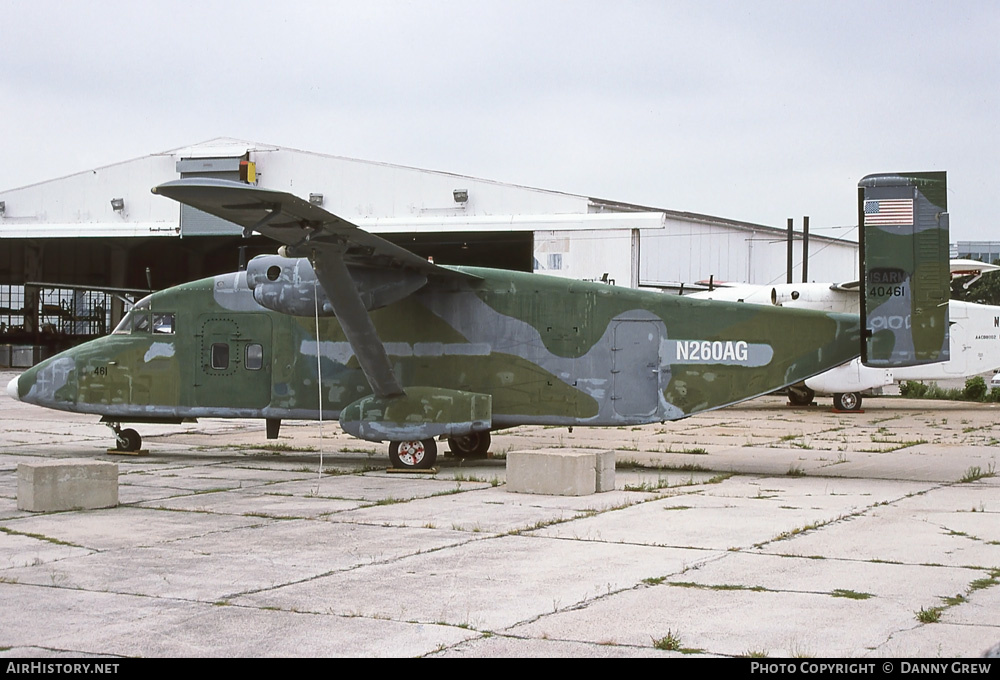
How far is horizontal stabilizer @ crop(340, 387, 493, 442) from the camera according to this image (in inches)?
605

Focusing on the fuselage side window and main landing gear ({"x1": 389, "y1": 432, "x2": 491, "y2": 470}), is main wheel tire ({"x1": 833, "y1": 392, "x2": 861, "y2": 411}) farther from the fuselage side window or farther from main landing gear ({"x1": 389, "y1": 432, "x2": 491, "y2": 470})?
the fuselage side window

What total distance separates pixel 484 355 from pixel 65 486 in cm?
651

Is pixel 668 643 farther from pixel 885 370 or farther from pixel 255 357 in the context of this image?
pixel 885 370

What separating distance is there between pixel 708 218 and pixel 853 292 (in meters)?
14.9

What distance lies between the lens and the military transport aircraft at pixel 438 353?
15.3 m

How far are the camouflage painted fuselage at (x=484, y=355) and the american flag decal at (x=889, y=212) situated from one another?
161 centimetres

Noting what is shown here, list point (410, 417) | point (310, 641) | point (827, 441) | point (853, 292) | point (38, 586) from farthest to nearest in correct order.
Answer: point (853, 292), point (827, 441), point (410, 417), point (38, 586), point (310, 641)

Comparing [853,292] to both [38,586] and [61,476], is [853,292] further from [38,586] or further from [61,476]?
[38,586]

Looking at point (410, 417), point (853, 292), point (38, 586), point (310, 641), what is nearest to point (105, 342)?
point (410, 417)

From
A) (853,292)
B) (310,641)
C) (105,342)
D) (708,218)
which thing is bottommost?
(310,641)

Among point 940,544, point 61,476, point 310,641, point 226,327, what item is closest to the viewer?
point 310,641

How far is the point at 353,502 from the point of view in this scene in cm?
1235

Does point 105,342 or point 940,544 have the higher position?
point 105,342

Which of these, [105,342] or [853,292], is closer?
[105,342]
